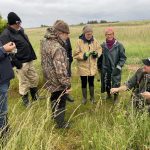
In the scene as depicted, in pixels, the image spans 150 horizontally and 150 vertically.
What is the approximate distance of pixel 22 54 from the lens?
8758 millimetres

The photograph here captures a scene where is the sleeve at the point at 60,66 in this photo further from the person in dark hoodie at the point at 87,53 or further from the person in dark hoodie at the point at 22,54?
the person in dark hoodie at the point at 87,53

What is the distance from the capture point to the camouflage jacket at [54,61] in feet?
21.7

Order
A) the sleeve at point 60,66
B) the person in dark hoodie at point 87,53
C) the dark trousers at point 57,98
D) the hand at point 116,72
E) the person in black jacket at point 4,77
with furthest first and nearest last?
the hand at point 116,72, the person in dark hoodie at point 87,53, the dark trousers at point 57,98, the sleeve at point 60,66, the person in black jacket at point 4,77

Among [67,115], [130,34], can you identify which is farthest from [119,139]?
[130,34]

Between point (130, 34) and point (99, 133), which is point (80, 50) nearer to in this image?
point (99, 133)

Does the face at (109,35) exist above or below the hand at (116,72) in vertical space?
above

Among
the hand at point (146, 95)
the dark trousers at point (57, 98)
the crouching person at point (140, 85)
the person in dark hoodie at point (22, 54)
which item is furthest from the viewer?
the person in dark hoodie at point (22, 54)

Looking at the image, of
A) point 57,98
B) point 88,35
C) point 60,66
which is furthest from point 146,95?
point 88,35

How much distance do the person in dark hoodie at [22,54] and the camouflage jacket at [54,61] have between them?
1.15 metres

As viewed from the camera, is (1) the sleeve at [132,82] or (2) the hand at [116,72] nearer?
(1) the sleeve at [132,82]

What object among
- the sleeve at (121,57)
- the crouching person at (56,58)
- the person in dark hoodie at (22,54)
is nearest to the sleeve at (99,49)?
the sleeve at (121,57)

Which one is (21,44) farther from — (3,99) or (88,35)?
(3,99)

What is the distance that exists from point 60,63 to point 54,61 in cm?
11

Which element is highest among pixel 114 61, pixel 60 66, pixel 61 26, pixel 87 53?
pixel 61 26
